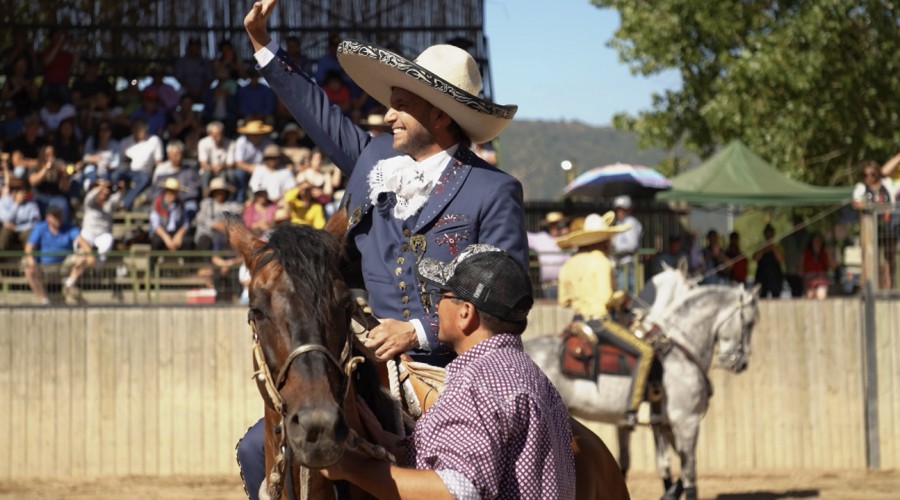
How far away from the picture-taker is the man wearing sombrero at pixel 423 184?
13.8ft

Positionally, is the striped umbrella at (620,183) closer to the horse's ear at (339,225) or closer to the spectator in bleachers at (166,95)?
the spectator in bleachers at (166,95)

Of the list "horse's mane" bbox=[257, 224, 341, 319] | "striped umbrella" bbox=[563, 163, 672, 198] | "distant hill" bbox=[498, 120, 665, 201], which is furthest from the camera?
"distant hill" bbox=[498, 120, 665, 201]

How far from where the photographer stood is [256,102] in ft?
57.2

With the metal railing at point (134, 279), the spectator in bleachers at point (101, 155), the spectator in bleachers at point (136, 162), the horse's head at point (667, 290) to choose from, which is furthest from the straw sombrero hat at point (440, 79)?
the spectator in bleachers at point (101, 155)

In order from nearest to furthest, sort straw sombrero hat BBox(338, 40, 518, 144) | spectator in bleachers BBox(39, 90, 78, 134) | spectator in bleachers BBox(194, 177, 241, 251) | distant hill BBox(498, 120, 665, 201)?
straw sombrero hat BBox(338, 40, 518, 144) < spectator in bleachers BBox(194, 177, 241, 251) < spectator in bleachers BBox(39, 90, 78, 134) < distant hill BBox(498, 120, 665, 201)

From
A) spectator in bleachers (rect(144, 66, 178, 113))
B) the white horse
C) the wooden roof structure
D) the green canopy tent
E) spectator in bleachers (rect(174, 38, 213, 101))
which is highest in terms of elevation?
the wooden roof structure

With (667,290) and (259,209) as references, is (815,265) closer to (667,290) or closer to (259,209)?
(667,290)

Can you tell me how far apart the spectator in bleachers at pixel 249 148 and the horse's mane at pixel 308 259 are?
1178 centimetres

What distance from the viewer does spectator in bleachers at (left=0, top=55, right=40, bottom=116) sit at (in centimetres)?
1723

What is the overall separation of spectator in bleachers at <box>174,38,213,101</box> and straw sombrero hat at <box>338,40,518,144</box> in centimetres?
1402

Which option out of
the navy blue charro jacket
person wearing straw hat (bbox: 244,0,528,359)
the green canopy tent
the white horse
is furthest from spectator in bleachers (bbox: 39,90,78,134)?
the navy blue charro jacket

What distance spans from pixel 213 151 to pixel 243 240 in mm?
12277

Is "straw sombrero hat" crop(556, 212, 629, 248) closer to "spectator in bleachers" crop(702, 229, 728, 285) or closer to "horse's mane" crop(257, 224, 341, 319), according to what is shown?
"spectator in bleachers" crop(702, 229, 728, 285)

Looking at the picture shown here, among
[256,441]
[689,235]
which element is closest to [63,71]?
[689,235]
